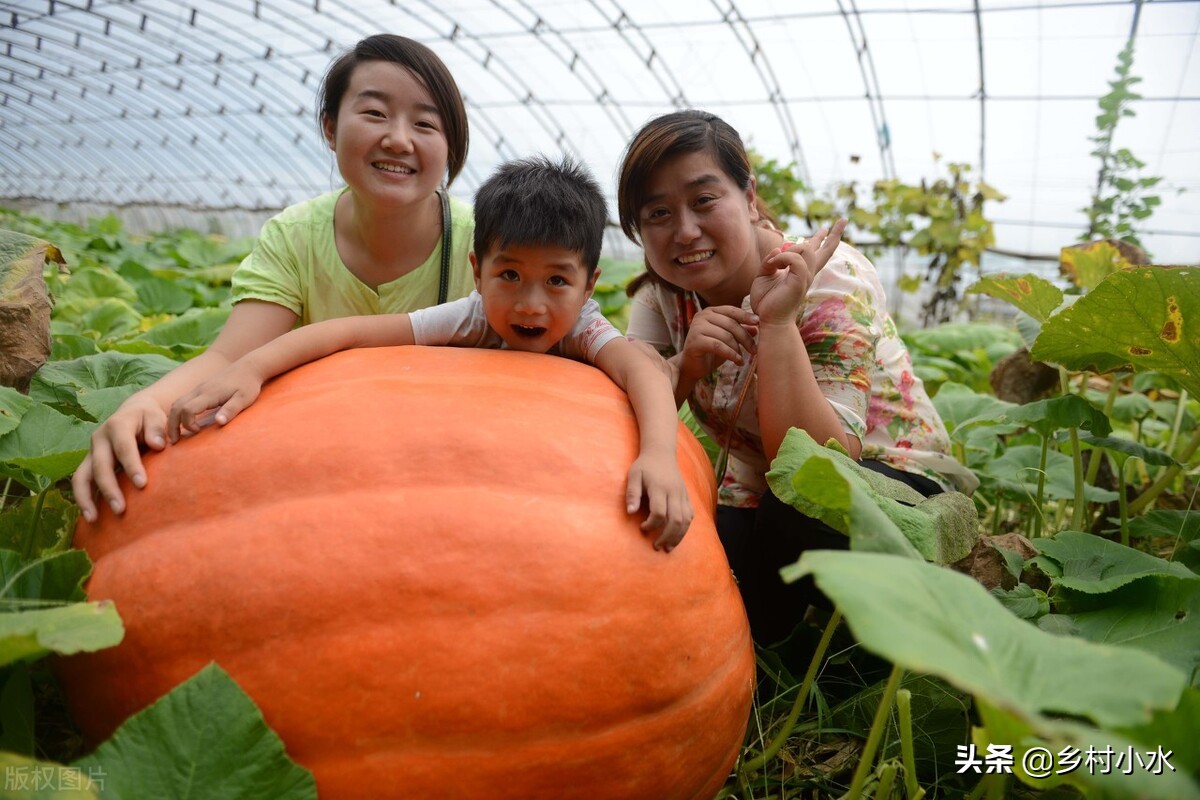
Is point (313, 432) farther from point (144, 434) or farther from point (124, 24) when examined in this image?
point (124, 24)

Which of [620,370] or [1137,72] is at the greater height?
[1137,72]

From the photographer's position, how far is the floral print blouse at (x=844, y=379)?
1.90m

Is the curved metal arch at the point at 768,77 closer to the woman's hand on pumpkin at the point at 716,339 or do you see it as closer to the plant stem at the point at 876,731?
the woman's hand on pumpkin at the point at 716,339

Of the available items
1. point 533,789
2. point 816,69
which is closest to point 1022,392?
point 533,789

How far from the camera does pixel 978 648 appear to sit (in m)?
0.80

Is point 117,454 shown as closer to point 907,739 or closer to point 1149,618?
point 907,739

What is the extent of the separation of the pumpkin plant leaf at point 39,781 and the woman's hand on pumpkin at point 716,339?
1284 millimetres

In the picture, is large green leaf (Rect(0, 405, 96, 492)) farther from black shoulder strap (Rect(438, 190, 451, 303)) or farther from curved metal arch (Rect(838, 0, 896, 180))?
curved metal arch (Rect(838, 0, 896, 180))

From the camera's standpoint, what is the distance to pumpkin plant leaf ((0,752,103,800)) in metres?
0.82

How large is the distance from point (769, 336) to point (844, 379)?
0.27 meters

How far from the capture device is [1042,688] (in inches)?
30.2

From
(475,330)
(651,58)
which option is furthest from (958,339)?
(651,58)

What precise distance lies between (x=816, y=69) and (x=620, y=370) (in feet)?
35.3

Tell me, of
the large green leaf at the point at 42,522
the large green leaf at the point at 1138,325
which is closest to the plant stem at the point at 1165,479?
the large green leaf at the point at 1138,325
